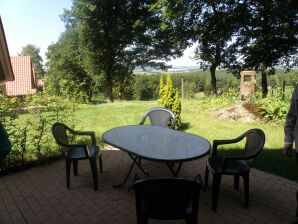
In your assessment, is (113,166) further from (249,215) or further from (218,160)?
(249,215)

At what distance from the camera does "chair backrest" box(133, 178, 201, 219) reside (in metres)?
1.62

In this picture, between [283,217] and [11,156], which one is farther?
[11,156]

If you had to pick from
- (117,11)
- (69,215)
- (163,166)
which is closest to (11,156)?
(69,215)

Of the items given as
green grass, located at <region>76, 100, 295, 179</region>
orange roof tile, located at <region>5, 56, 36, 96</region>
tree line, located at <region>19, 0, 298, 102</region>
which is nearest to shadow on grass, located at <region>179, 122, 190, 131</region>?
green grass, located at <region>76, 100, 295, 179</region>

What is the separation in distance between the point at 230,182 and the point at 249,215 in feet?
2.60

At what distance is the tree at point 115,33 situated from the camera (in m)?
15.1

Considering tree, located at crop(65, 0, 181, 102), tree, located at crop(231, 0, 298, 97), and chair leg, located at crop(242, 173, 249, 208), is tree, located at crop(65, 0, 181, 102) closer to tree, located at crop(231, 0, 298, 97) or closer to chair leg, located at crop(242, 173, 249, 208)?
tree, located at crop(231, 0, 298, 97)

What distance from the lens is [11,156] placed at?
3.84 meters

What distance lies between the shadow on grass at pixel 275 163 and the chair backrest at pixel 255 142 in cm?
122

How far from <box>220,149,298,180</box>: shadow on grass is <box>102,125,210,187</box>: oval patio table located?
5.39 ft

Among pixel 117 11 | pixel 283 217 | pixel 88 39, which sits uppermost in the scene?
pixel 117 11

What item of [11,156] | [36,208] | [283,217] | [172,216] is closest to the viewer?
[172,216]

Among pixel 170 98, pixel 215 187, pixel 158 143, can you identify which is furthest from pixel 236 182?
pixel 170 98

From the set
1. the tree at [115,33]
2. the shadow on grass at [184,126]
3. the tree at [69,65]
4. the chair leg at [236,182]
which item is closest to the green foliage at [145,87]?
the tree at [69,65]
